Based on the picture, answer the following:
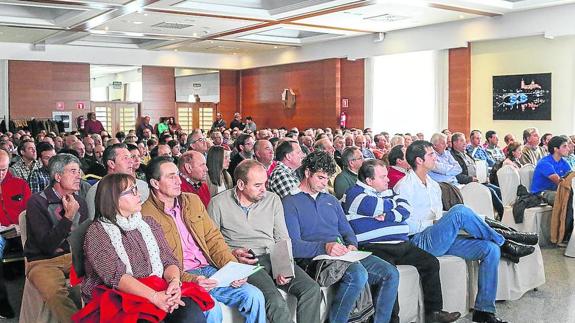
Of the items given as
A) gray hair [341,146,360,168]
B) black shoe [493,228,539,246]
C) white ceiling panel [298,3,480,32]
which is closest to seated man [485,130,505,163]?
white ceiling panel [298,3,480,32]

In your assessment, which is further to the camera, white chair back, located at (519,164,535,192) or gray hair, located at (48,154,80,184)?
white chair back, located at (519,164,535,192)

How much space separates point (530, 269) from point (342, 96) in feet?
43.8

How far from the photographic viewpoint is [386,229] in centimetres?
446

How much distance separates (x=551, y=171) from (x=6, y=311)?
602 cm

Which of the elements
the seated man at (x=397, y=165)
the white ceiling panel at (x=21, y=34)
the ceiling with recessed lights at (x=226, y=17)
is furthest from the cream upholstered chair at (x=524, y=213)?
the white ceiling panel at (x=21, y=34)

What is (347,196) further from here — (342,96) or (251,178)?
(342,96)

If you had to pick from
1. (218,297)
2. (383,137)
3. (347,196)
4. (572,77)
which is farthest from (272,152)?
(572,77)

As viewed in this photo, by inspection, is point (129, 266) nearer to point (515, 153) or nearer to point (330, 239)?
point (330, 239)

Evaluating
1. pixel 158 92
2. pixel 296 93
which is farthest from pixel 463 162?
→ pixel 158 92

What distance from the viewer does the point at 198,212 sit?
148 inches

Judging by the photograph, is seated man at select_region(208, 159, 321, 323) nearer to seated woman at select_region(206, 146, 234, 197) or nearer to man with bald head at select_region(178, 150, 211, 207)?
man with bald head at select_region(178, 150, 211, 207)

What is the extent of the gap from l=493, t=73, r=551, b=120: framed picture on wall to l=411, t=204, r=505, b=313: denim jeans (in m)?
9.40

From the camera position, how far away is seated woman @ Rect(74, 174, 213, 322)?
299 cm

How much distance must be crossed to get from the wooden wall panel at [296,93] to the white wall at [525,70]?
479 cm
